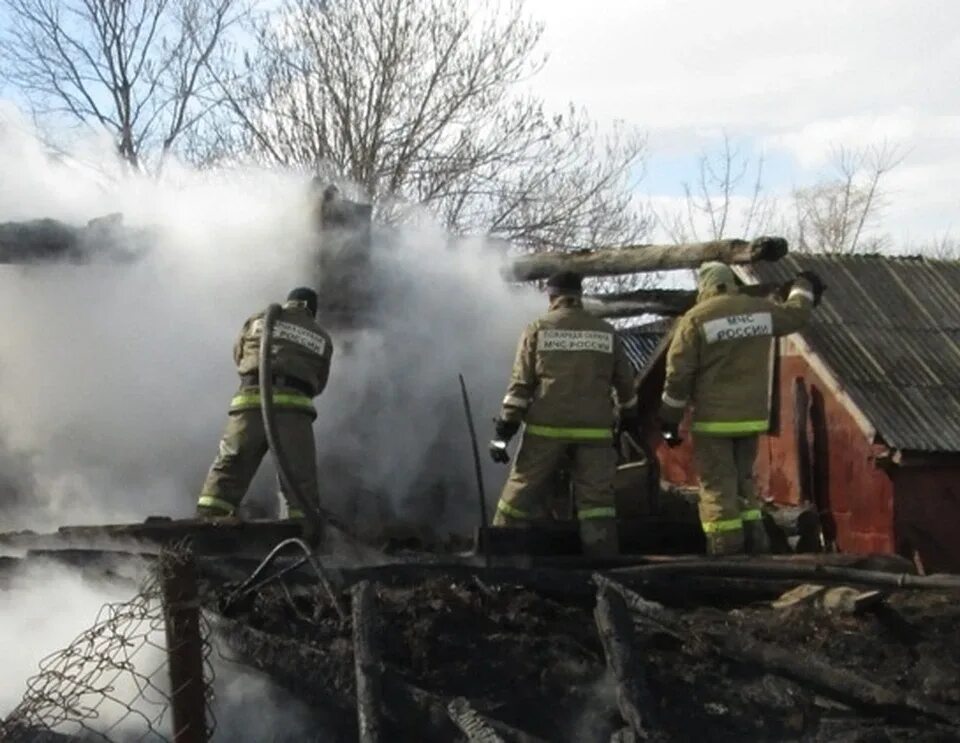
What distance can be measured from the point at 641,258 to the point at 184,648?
5492 millimetres

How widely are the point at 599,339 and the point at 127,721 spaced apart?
3545 millimetres

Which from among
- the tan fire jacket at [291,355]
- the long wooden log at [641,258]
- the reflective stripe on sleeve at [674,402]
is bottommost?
the reflective stripe on sleeve at [674,402]

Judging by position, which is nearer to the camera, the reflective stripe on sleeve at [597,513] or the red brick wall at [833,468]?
the reflective stripe on sleeve at [597,513]

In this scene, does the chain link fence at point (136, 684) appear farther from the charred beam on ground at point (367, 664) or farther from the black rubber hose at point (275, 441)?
the black rubber hose at point (275, 441)

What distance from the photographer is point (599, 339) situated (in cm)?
730

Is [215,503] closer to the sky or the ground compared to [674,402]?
closer to the ground

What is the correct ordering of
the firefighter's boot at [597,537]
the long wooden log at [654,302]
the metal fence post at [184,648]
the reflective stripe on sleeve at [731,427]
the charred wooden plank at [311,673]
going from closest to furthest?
the metal fence post at [184,648], the charred wooden plank at [311,673], the firefighter's boot at [597,537], the reflective stripe on sleeve at [731,427], the long wooden log at [654,302]

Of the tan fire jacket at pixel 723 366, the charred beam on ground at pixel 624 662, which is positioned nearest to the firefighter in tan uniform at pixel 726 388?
the tan fire jacket at pixel 723 366

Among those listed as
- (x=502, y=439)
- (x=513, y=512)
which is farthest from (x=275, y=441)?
(x=513, y=512)

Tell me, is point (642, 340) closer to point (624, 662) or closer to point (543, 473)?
point (543, 473)

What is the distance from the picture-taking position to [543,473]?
7.20 metres

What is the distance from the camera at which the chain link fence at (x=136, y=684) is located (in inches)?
147

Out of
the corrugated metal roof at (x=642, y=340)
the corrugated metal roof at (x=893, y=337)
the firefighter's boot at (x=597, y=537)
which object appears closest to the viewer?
the firefighter's boot at (x=597, y=537)

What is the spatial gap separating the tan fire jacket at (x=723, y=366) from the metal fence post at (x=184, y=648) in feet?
13.0
